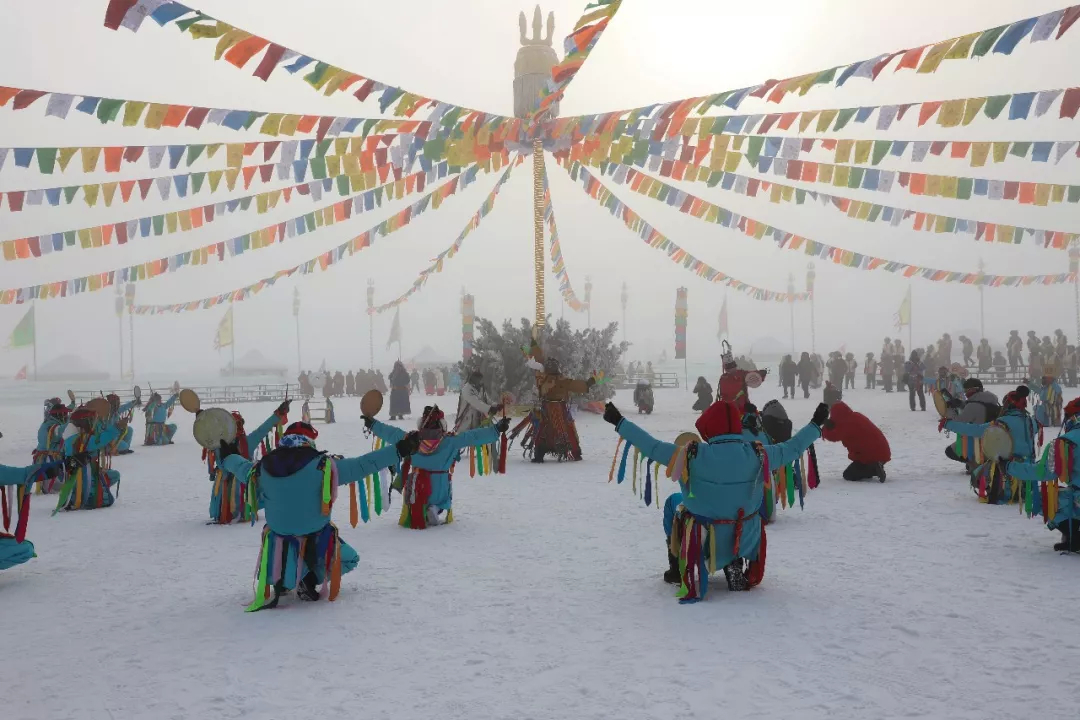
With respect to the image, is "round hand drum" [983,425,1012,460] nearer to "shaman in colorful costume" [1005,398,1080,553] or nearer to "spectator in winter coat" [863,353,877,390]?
"shaman in colorful costume" [1005,398,1080,553]

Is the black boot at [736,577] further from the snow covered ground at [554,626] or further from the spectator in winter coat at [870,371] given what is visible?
the spectator in winter coat at [870,371]

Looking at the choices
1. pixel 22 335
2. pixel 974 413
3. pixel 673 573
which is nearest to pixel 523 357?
pixel 974 413

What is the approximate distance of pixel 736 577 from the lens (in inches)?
199

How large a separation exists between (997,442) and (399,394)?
54.0ft

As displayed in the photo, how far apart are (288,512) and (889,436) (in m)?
12.3

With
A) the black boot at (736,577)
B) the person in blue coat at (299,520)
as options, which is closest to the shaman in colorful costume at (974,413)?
the black boot at (736,577)

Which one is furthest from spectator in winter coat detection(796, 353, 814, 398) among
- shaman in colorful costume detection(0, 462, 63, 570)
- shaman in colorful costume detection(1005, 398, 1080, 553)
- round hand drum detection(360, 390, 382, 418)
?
shaman in colorful costume detection(0, 462, 63, 570)

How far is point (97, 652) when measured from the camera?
13.4 feet

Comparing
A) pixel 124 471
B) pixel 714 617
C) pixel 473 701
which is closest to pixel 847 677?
pixel 714 617

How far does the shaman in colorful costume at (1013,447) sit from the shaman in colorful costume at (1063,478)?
5.61 ft

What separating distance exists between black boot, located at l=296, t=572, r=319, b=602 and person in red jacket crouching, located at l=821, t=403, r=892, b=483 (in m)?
6.61

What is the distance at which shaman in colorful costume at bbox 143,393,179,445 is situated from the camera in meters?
16.3

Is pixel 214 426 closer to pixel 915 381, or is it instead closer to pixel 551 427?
pixel 551 427

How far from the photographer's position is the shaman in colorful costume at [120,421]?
1054 centimetres
